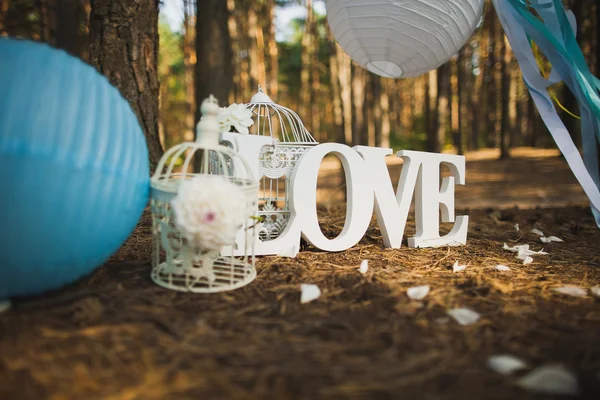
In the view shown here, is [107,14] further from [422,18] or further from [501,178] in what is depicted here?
[501,178]

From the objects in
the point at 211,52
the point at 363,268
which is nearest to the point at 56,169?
the point at 363,268

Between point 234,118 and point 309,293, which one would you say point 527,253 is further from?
point 234,118

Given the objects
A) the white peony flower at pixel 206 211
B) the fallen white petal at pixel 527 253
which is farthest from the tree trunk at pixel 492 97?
the white peony flower at pixel 206 211

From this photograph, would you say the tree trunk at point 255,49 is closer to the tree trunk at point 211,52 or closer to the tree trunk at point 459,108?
the tree trunk at point 459,108

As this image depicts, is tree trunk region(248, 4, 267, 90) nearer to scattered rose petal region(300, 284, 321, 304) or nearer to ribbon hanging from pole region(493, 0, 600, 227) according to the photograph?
ribbon hanging from pole region(493, 0, 600, 227)

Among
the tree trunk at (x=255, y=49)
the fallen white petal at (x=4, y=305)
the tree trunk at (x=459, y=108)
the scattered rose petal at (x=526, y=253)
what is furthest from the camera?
the tree trunk at (x=255, y=49)

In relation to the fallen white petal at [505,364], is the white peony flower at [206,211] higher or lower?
higher

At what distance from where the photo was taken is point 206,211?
1.85 meters

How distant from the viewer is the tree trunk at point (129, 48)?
11.6 feet

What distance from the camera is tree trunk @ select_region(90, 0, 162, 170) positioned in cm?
353

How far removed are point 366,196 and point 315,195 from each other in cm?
48

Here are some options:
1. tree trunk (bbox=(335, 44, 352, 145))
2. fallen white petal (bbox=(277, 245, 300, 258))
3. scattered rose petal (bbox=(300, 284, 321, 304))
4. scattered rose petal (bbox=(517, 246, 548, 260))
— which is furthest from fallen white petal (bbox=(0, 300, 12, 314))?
tree trunk (bbox=(335, 44, 352, 145))

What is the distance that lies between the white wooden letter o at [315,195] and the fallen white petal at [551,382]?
65.3 inches

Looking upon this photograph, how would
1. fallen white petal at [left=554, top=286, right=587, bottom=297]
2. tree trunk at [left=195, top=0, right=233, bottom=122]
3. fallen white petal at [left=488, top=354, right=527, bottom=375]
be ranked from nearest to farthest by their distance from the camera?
fallen white petal at [left=488, top=354, right=527, bottom=375]
fallen white petal at [left=554, top=286, right=587, bottom=297]
tree trunk at [left=195, top=0, right=233, bottom=122]
